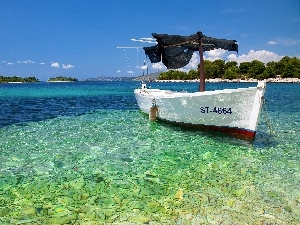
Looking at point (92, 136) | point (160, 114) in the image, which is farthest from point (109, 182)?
point (160, 114)

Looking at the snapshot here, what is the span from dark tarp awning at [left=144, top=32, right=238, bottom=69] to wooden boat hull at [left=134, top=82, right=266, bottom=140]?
3.47 meters

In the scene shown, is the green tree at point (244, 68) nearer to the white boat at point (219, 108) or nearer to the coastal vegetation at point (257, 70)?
the coastal vegetation at point (257, 70)

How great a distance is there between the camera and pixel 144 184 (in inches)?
328

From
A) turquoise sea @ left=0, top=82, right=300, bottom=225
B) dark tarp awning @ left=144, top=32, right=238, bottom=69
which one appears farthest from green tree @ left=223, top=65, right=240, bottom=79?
turquoise sea @ left=0, top=82, right=300, bottom=225

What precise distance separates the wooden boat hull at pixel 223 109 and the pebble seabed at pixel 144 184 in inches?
38.1

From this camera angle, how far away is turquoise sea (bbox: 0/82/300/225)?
21.3ft

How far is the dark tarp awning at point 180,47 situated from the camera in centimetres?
1733

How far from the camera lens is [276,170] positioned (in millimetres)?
9516

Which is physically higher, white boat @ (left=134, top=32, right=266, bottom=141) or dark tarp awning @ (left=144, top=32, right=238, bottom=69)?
dark tarp awning @ (left=144, top=32, right=238, bottom=69)

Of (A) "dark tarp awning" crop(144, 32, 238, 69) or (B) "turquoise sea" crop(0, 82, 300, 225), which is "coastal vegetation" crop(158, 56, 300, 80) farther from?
(B) "turquoise sea" crop(0, 82, 300, 225)

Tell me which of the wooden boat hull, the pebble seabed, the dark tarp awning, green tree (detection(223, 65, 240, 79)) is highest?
green tree (detection(223, 65, 240, 79))

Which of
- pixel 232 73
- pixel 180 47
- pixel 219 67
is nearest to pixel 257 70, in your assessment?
pixel 232 73

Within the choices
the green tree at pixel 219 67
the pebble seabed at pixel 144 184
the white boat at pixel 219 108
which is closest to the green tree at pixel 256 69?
the green tree at pixel 219 67

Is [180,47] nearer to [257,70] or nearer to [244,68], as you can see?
[257,70]
